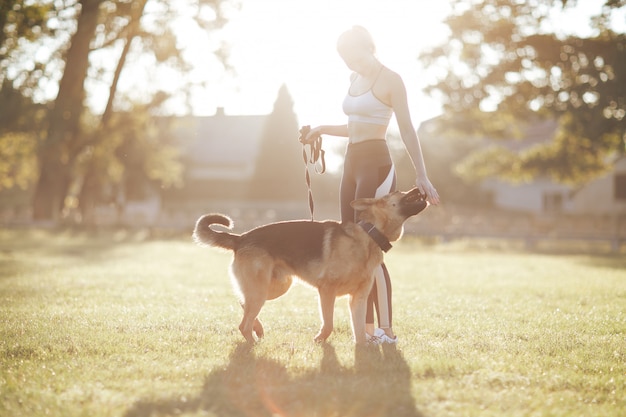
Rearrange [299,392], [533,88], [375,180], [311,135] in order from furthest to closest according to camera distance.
Result: [533,88]
[311,135]
[375,180]
[299,392]

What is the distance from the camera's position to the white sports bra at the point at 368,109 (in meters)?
5.84

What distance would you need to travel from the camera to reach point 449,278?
502 inches

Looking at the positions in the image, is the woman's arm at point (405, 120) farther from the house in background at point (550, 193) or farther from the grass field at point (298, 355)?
the house in background at point (550, 193)

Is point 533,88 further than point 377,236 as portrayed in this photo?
Yes

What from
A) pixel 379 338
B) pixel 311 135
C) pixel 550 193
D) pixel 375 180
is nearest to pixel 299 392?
pixel 379 338

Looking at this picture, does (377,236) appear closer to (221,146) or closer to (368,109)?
(368,109)

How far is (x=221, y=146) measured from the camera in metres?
58.0

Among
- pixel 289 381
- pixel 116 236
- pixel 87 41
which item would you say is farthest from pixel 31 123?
pixel 289 381

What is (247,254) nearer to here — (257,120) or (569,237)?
(569,237)

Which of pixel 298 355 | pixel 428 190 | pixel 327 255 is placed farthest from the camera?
pixel 327 255

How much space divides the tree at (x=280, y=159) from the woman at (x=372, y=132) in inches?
1750

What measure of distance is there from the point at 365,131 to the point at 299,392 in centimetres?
259

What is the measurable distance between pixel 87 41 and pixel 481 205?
28770mm

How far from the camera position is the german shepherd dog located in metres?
5.58
